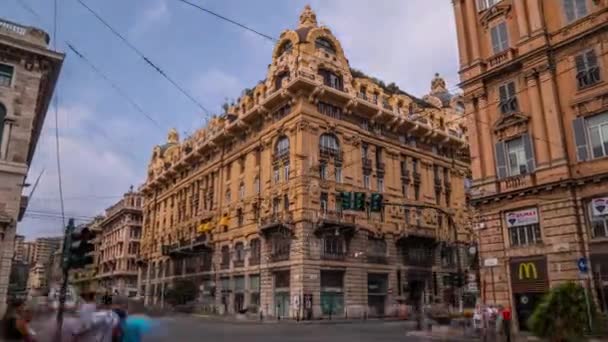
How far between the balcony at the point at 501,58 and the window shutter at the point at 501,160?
3.74 m

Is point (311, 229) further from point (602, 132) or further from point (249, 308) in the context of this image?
point (602, 132)

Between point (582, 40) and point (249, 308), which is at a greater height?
point (582, 40)

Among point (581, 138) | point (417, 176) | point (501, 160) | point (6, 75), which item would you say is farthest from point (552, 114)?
point (417, 176)

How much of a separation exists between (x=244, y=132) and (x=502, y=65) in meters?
27.9

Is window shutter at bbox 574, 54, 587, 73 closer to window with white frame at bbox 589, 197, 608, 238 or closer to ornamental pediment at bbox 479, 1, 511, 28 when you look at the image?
ornamental pediment at bbox 479, 1, 511, 28

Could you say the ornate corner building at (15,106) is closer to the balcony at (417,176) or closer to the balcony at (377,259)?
the balcony at (377,259)

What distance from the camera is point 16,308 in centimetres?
815

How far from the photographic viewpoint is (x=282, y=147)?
38344 millimetres

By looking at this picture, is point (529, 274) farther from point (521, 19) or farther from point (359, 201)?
point (521, 19)

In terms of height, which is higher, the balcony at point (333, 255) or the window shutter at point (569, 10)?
the window shutter at point (569, 10)

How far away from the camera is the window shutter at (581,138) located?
59.0 feet

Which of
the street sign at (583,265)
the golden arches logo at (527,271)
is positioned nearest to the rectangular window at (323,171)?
the golden arches logo at (527,271)

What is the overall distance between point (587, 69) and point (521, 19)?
154 inches

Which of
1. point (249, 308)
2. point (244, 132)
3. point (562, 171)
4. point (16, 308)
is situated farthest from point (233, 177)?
point (16, 308)
